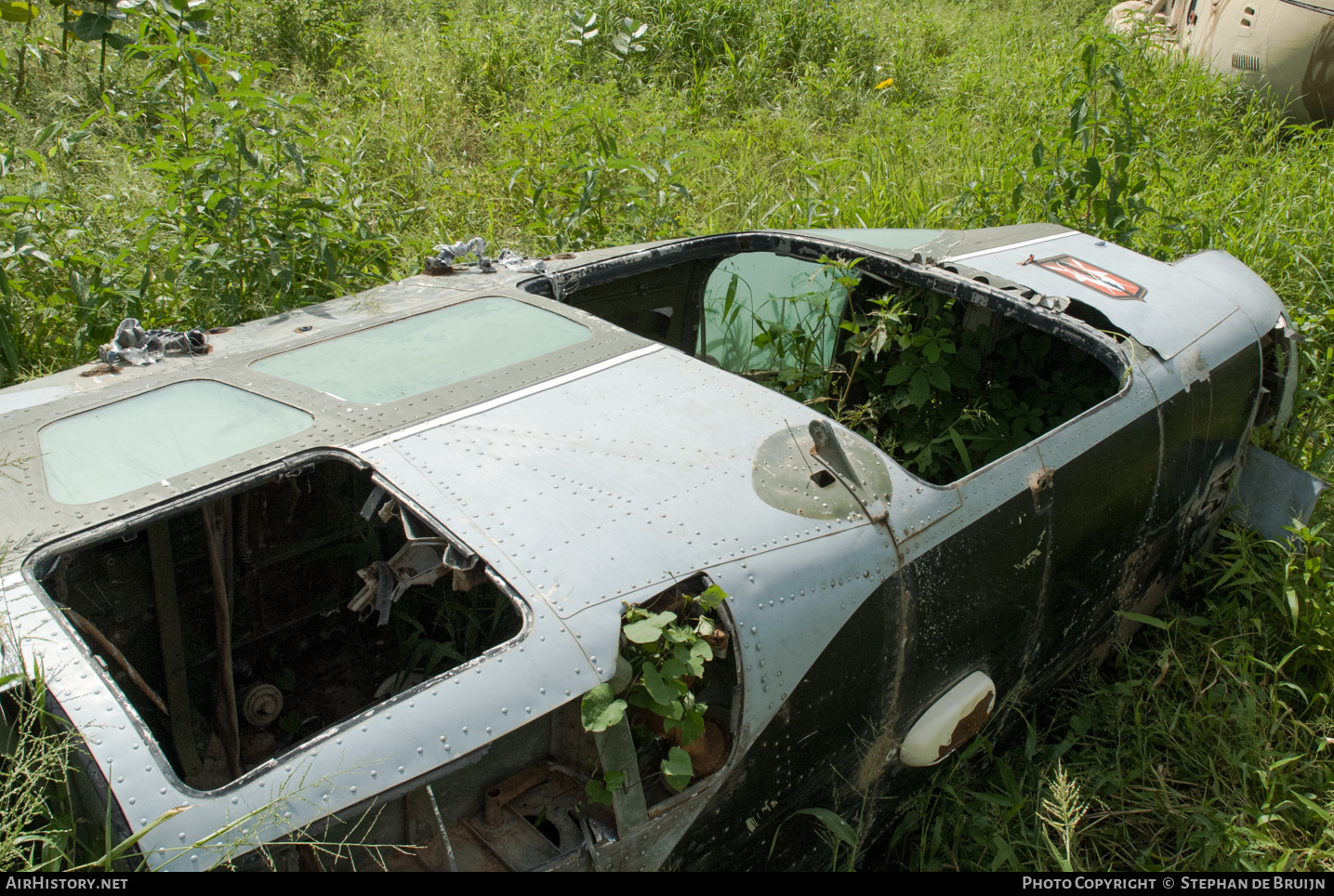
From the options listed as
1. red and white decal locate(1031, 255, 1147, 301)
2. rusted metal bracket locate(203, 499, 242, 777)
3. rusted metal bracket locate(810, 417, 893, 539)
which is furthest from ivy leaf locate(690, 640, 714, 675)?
red and white decal locate(1031, 255, 1147, 301)

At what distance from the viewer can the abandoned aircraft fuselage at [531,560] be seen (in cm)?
178

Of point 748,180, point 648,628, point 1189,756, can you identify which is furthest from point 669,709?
point 748,180

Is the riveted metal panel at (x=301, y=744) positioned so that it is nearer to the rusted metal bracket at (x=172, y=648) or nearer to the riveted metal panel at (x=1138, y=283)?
the rusted metal bracket at (x=172, y=648)

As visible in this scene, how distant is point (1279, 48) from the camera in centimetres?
714

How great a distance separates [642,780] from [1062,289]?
2284 mm

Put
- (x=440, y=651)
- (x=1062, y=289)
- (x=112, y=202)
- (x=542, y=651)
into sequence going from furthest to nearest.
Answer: (x=112, y=202)
(x=1062, y=289)
(x=440, y=651)
(x=542, y=651)

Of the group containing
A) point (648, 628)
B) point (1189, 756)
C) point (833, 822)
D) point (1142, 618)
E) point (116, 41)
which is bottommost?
point (1189, 756)

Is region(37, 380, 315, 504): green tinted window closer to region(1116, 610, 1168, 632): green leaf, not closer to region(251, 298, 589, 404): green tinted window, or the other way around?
region(251, 298, 589, 404): green tinted window

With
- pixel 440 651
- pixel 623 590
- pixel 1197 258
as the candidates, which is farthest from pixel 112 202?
pixel 1197 258

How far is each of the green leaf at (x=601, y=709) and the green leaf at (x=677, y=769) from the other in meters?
0.18

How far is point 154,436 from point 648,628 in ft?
4.27

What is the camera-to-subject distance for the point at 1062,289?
3.32m

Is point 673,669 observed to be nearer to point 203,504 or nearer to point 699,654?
point 699,654

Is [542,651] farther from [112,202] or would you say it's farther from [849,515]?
[112,202]
